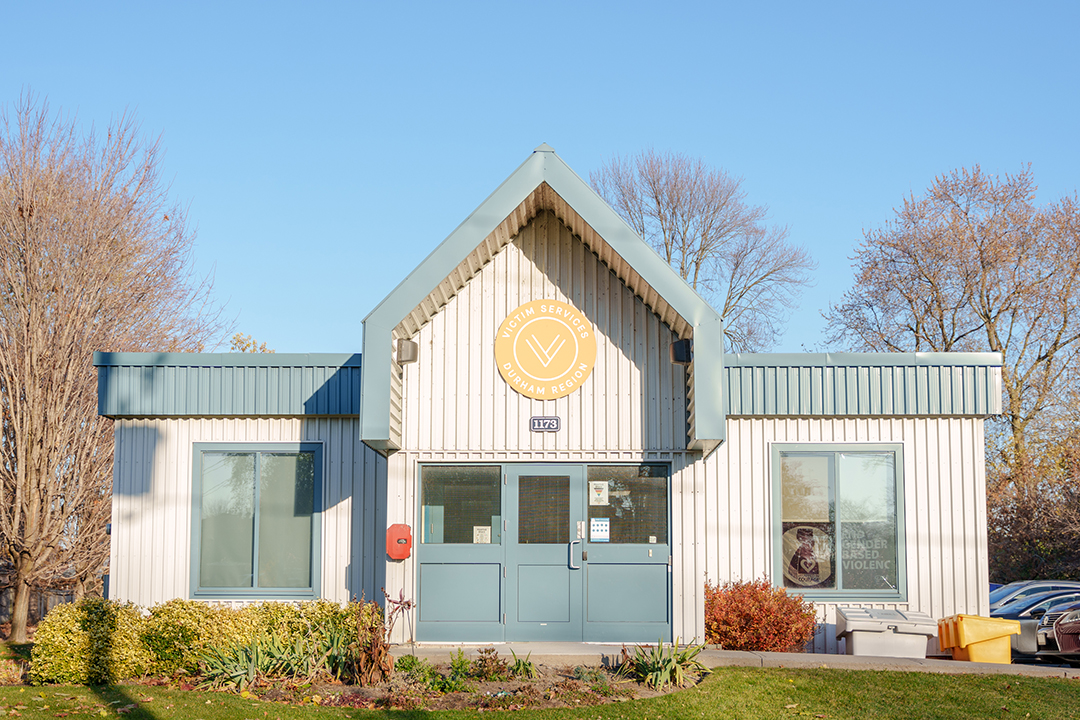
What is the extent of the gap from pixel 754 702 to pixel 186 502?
8.23m

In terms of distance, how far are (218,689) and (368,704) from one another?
1.87 m

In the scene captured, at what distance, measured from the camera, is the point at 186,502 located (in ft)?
44.3

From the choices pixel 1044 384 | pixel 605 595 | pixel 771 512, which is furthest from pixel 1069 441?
pixel 605 595

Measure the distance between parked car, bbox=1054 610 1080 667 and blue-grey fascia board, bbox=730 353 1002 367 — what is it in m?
3.76

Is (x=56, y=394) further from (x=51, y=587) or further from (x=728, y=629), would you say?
(x=728, y=629)

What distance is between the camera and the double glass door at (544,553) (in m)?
12.1

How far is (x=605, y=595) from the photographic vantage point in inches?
478

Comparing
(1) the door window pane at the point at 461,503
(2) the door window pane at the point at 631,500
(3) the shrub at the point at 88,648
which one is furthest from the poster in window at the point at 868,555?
(3) the shrub at the point at 88,648

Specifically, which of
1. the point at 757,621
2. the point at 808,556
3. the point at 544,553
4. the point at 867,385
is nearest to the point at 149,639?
the point at 544,553

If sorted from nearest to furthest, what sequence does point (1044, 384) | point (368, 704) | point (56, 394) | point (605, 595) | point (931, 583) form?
point (368, 704), point (605, 595), point (931, 583), point (56, 394), point (1044, 384)

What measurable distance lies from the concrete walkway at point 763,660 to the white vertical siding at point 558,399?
250 centimetres

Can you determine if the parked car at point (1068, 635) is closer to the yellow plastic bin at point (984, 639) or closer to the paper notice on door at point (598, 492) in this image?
the yellow plastic bin at point (984, 639)

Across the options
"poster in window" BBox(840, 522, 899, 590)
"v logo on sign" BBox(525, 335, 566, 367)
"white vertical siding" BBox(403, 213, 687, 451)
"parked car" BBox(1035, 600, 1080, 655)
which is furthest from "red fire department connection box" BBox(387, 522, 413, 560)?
"parked car" BBox(1035, 600, 1080, 655)

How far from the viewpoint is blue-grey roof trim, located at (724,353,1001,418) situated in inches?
531
